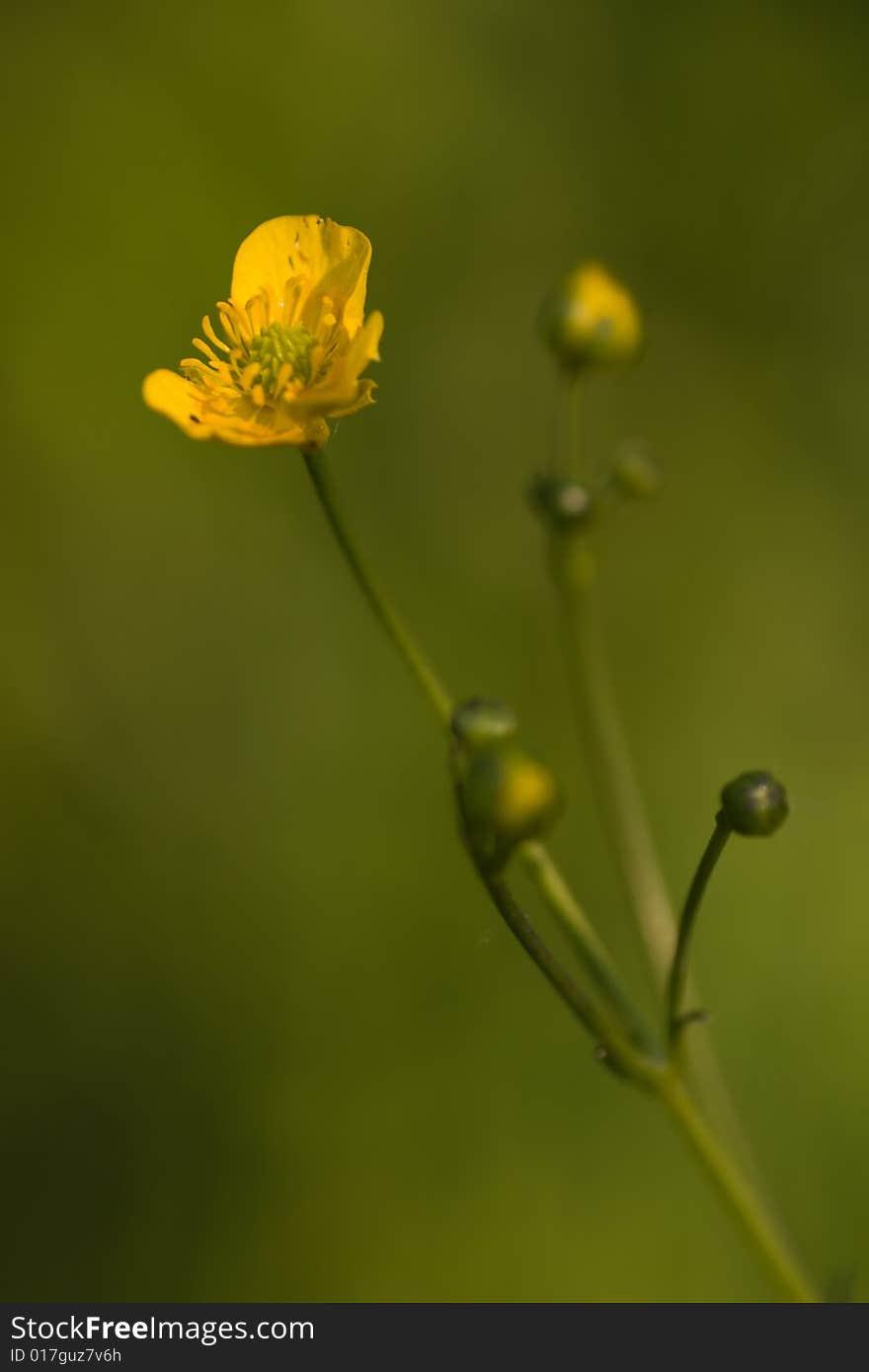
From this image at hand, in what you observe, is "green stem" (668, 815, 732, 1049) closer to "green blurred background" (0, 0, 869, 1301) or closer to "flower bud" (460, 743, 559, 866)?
"flower bud" (460, 743, 559, 866)

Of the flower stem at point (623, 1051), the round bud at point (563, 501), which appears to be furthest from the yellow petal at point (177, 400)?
the round bud at point (563, 501)


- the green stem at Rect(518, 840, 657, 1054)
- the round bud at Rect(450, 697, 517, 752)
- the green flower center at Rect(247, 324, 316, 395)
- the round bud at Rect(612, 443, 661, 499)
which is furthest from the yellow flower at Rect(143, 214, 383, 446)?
the green stem at Rect(518, 840, 657, 1054)

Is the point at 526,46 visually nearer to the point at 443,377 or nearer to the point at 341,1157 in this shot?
Answer: the point at 443,377

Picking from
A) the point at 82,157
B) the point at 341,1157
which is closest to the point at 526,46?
the point at 82,157

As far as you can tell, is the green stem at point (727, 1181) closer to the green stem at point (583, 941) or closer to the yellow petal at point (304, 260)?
→ the green stem at point (583, 941)

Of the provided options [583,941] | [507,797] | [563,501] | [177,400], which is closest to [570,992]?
[583,941]

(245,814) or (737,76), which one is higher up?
(737,76)

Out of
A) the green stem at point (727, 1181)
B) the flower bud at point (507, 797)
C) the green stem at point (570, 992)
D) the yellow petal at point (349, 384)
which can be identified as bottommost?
the green stem at point (727, 1181)
